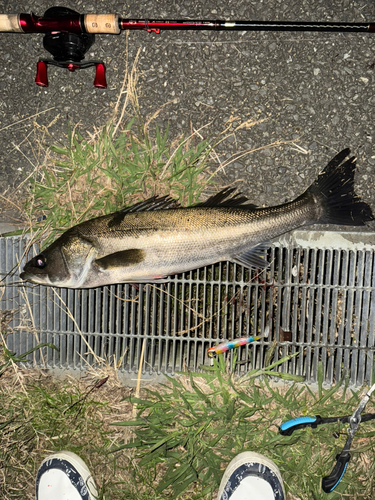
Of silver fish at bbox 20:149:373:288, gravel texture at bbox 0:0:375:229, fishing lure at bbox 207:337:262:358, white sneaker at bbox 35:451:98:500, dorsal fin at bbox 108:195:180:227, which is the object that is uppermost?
gravel texture at bbox 0:0:375:229

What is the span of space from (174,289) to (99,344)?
2.70ft

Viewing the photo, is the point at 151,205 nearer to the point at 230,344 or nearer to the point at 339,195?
the point at 230,344

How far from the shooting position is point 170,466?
3.53 metres

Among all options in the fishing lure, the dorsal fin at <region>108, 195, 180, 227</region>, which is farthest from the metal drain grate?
the dorsal fin at <region>108, 195, 180, 227</region>

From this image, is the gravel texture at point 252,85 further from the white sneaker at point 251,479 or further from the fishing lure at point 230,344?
the white sneaker at point 251,479

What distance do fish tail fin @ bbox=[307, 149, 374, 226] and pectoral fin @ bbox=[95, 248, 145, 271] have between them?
1425 millimetres

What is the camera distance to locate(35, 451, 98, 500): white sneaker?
356 centimetres

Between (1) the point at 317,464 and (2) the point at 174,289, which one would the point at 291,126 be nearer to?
(2) the point at 174,289

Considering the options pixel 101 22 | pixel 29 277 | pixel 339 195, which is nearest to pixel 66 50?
pixel 101 22

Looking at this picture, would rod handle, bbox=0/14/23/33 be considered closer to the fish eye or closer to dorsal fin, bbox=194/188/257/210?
the fish eye

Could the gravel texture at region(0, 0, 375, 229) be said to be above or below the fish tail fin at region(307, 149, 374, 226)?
above

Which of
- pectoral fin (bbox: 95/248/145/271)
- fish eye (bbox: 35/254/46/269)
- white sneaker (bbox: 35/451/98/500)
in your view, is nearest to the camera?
pectoral fin (bbox: 95/248/145/271)

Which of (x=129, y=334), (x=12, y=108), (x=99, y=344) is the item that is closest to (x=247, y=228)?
(x=129, y=334)

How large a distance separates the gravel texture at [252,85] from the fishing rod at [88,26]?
1.01ft
